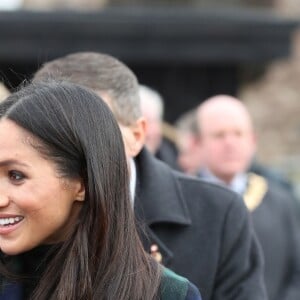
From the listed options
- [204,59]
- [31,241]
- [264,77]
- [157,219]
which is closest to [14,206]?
[31,241]

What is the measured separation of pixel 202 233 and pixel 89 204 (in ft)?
2.78

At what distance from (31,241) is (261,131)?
11775mm

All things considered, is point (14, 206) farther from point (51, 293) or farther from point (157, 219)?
point (157, 219)

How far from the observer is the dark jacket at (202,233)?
3605 millimetres

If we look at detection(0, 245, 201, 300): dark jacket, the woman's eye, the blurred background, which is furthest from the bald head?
the blurred background

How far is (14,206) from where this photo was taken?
9.41ft

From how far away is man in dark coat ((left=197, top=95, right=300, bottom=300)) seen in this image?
5.20 meters

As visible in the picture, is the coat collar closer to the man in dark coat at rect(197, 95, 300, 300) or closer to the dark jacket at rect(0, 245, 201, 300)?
the dark jacket at rect(0, 245, 201, 300)

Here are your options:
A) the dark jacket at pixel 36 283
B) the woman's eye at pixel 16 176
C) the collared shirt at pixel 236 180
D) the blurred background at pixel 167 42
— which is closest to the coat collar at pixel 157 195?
the dark jacket at pixel 36 283

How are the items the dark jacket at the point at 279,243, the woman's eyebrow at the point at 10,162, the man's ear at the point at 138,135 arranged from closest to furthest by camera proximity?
the woman's eyebrow at the point at 10,162, the man's ear at the point at 138,135, the dark jacket at the point at 279,243

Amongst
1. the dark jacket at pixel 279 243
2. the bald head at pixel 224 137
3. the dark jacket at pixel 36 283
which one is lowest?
the dark jacket at pixel 279 243

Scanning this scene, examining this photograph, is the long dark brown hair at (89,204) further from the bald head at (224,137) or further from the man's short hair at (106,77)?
the bald head at (224,137)

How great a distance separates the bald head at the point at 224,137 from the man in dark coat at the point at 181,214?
1.85 metres

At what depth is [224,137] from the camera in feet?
19.3
